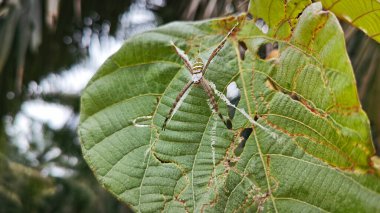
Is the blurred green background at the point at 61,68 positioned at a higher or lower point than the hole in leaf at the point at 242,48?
lower

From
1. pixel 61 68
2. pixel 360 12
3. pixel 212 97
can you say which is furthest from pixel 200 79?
pixel 61 68

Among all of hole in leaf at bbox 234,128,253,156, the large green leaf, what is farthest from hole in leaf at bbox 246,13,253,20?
hole in leaf at bbox 234,128,253,156

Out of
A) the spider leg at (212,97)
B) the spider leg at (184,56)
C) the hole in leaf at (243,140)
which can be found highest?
the spider leg at (184,56)

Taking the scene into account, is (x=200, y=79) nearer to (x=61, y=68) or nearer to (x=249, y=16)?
(x=249, y=16)

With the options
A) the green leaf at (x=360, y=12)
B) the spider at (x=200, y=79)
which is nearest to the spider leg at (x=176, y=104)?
the spider at (x=200, y=79)

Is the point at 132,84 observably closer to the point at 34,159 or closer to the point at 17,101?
the point at 17,101

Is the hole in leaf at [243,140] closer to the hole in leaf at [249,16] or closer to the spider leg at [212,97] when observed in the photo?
the spider leg at [212,97]

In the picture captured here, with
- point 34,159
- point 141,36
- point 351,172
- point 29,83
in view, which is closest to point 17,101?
point 29,83
